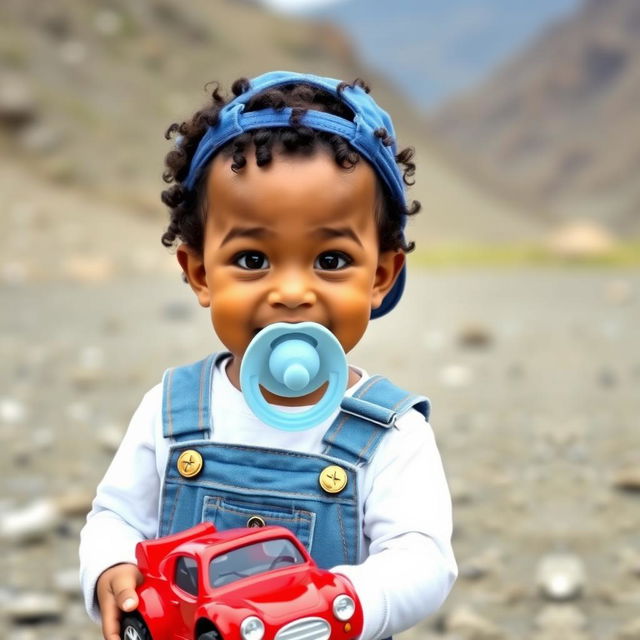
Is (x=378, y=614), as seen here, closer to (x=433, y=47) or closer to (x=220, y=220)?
(x=220, y=220)

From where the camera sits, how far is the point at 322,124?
5.35ft

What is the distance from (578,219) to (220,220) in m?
32.4

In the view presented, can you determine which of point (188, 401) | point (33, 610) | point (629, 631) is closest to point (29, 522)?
point (33, 610)

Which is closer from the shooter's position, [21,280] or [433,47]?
[21,280]

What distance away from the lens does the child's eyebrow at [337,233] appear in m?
1.59

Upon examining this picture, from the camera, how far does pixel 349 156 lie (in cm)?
162

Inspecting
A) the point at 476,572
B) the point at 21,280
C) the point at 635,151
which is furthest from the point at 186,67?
the point at 635,151

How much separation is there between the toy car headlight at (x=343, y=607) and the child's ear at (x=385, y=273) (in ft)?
1.71

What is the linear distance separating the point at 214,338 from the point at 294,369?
5.06m

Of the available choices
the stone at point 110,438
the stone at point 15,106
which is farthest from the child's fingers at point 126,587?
the stone at point 15,106

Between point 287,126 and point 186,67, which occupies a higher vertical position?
point 186,67

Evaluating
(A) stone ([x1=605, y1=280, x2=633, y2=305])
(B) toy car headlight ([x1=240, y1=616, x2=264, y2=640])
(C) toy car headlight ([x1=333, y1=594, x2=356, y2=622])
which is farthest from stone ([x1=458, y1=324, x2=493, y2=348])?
(B) toy car headlight ([x1=240, y1=616, x2=264, y2=640])

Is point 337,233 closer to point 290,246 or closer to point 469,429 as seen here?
point 290,246

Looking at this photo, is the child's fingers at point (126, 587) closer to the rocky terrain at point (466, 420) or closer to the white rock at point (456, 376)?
the rocky terrain at point (466, 420)
